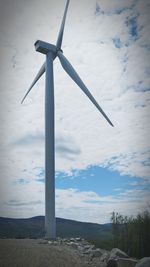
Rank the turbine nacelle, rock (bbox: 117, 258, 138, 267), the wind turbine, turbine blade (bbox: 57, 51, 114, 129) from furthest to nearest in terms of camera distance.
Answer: the turbine nacelle < turbine blade (bbox: 57, 51, 114, 129) < the wind turbine < rock (bbox: 117, 258, 138, 267)

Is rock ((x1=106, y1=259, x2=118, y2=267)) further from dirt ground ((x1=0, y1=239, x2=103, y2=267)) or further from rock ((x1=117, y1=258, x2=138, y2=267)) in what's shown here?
dirt ground ((x1=0, y1=239, x2=103, y2=267))

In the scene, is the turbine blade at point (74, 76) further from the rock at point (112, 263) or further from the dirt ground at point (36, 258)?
the rock at point (112, 263)

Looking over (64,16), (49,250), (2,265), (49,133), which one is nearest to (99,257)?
(49,250)

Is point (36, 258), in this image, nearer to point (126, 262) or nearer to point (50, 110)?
point (126, 262)

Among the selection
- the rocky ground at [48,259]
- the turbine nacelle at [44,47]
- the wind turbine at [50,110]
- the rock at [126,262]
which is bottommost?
the rock at [126,262]

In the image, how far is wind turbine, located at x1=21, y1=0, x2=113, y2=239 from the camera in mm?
27359

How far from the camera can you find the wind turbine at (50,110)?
2736cm

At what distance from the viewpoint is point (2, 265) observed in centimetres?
1394

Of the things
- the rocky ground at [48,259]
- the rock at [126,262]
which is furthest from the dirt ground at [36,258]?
the rock at [126,262]

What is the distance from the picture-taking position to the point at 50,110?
30.0m

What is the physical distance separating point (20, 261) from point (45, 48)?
25212mm

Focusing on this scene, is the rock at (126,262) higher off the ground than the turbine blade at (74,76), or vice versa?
the turbine blade at (74,76)

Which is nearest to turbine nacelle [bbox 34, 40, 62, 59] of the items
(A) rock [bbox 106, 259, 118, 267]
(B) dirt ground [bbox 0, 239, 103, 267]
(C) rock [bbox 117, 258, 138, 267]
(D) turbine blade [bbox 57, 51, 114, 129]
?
(D) turbine blade [bbox 57, 51, 114, 129]

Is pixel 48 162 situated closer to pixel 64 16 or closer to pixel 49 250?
pixel 49 250
